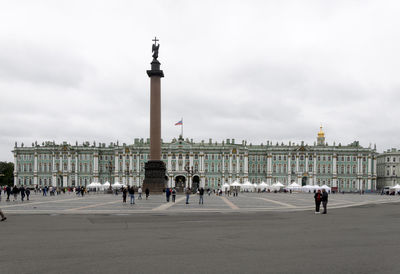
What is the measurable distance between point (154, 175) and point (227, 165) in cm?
8059

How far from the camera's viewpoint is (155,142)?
56656mm

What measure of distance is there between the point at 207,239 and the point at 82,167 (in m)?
131

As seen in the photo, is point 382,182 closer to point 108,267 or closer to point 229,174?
point 229,174

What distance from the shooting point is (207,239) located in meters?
14.6

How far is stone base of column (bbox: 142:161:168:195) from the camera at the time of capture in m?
56.4

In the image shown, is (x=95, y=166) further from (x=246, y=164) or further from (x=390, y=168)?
(x=390, y=168)

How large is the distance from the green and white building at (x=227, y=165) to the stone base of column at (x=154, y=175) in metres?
77.0

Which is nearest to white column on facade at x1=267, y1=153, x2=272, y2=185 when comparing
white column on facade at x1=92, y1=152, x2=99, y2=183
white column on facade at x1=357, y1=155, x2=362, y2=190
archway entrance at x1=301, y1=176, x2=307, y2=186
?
archway entrance at x1=301, y1=176, x2=307, y2=186

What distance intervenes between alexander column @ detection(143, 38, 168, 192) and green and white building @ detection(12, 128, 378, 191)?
77169 millimetres

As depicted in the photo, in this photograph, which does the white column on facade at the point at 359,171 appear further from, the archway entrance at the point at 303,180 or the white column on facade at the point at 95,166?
the white column on facade at the point at 95,166

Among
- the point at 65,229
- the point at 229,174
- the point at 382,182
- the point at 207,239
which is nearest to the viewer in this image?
the point at 207,239

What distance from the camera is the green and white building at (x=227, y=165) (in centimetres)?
13550

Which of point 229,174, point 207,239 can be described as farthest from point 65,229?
point 229,174

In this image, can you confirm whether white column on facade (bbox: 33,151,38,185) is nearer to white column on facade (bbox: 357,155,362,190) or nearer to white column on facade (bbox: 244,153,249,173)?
white column on facade (bbox: 244,153,249,173)
